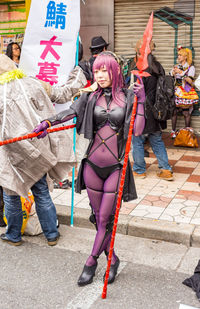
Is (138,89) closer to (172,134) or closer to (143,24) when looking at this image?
(172,134)

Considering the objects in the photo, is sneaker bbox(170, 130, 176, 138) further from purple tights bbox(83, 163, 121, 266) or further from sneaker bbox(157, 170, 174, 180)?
purple tights bbox(83, 163, 121, 266)

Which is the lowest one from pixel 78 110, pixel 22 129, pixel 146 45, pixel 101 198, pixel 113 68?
pixel 101 198

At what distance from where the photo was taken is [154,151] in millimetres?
6273

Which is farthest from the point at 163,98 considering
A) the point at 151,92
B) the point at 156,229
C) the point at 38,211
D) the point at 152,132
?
the point at 38,211

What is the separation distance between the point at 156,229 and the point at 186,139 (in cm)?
369

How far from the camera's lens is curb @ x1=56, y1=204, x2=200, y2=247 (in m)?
4.37

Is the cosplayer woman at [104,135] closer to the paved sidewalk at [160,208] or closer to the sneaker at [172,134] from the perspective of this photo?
the paved sidewalk at [160,208]

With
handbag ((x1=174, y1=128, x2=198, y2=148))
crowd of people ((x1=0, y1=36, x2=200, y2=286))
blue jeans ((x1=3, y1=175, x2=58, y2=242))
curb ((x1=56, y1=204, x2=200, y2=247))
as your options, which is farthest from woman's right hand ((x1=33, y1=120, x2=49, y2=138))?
handbag ((x1=174, y1=128, x2=198, y2=148))

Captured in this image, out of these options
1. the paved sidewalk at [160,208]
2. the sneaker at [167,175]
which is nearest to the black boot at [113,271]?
the paved sidewalk at [160,208]

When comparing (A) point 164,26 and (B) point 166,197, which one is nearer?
(B) point 166,197

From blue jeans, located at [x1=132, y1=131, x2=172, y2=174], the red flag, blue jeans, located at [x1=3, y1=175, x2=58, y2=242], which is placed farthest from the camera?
blue jeans, located at [x1=132, y1=131, x2=172, y2=174]

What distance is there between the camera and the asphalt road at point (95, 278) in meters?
3.34

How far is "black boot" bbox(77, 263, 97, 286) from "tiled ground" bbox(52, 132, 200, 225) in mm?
1384

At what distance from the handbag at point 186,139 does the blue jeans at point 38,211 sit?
4.15 metres
